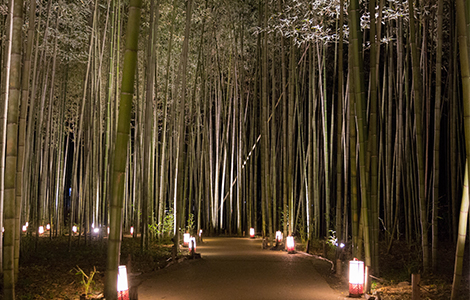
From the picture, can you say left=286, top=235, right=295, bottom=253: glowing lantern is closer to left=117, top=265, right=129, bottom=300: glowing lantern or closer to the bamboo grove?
the bamboo grove

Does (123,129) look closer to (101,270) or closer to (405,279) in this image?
(101,270)

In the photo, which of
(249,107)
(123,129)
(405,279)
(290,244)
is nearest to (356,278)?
(405,279)

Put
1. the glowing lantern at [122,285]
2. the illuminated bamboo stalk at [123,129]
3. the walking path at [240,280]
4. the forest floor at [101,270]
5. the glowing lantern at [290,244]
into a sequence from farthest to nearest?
1. the glowing lantern at [290,244]
2. the walking path at [240,280]
3. the forest floor at [101,270]
4. the glowing lantern at [122,285]
5. the illuminated bamboo stalk at [123,129]

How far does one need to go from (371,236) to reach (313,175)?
13.2ft

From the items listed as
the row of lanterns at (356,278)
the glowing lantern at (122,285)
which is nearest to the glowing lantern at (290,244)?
the row of lanterns at (356,278)

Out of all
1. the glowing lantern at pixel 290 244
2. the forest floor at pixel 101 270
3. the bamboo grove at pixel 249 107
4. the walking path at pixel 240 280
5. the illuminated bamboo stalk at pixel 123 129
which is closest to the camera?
the illuminated bamboo stalk at pixel 123 129

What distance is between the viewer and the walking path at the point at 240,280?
159 inches

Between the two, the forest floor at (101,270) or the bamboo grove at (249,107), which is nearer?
the bamboo grove at (249,107)

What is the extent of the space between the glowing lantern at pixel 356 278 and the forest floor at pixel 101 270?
0.51 feet

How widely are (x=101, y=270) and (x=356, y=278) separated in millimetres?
2717

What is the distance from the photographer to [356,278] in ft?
→ 13.0

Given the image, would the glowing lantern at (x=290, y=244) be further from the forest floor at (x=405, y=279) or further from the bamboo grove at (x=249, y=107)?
the forest floor at (x=405, y=279)

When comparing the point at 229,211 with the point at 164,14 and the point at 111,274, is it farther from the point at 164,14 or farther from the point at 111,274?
the point at 111,274

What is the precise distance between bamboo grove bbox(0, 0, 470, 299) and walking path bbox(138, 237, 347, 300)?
1.94 ft
